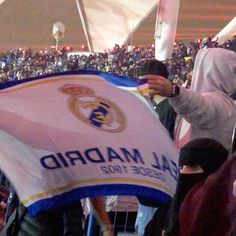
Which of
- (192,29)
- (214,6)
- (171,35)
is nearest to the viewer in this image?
(171,35)

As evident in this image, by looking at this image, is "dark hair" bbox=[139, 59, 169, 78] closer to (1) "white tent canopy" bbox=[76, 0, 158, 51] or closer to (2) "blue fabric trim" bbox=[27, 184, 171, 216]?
(2) "blue fabric trim" bbox=[27, 184, 171, 216]

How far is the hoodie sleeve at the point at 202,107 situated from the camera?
10.6 feet

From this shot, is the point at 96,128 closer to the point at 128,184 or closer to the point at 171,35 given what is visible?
the point at 128,184

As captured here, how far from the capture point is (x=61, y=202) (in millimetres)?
3025

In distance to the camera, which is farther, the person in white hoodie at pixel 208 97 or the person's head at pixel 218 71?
the person's head at pixel 218 71

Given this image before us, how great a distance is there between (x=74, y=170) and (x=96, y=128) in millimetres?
198

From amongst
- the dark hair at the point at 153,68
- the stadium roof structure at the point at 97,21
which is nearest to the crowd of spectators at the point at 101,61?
the dark hair at the point at 153,68

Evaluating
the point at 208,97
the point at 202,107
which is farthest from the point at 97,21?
the point at 202,107

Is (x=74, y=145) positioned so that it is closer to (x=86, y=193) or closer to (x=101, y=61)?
(x=86, y=193)

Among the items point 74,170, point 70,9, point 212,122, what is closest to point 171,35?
point 212,122

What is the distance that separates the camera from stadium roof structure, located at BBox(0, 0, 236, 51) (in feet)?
55.2

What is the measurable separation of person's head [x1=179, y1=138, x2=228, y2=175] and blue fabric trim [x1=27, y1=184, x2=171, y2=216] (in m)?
0.23

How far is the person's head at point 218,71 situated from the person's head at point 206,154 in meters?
0.55

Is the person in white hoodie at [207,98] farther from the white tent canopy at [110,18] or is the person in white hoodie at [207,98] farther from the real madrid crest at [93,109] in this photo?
the white tent canopy at [110,18]
